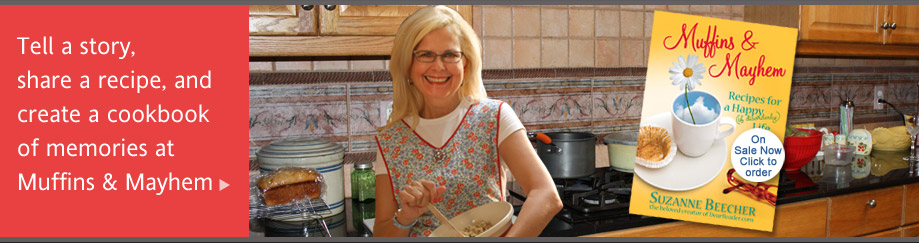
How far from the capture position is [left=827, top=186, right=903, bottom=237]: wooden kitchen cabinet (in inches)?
65.6

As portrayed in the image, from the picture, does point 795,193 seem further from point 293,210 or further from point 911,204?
point 293,210

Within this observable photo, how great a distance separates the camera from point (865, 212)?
1.73 m

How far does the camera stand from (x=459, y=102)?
43.9 inches

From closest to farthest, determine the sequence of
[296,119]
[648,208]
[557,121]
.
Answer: [648,208]
[296,119]
[557,121]

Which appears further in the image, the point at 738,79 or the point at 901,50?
the point at 901,50

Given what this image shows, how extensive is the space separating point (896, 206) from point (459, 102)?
1494mm

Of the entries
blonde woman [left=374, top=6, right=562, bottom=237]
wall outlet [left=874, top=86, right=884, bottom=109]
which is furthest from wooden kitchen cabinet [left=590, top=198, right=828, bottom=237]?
wall outlet [left=874, top=86, right=884, bottom=109]

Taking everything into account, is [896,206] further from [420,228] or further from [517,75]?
[420,228]

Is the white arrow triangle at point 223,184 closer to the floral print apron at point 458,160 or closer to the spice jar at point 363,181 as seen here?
the floral print apron at point 458,160

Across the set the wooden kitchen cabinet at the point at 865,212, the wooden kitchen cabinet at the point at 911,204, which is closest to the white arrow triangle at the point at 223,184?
the wooden kitchen cabinet at the point at 865,212

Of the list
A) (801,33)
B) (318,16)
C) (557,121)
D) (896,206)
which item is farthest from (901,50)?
(318,16)

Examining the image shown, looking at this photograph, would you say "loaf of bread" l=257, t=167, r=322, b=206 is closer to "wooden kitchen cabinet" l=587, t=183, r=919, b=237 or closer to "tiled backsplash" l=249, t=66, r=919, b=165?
"tiled backsplash" l=249, t=66, r=919, b=165

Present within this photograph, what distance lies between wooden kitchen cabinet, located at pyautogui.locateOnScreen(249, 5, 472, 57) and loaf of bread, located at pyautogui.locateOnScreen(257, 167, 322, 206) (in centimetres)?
28

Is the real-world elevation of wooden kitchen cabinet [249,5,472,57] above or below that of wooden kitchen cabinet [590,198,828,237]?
above
